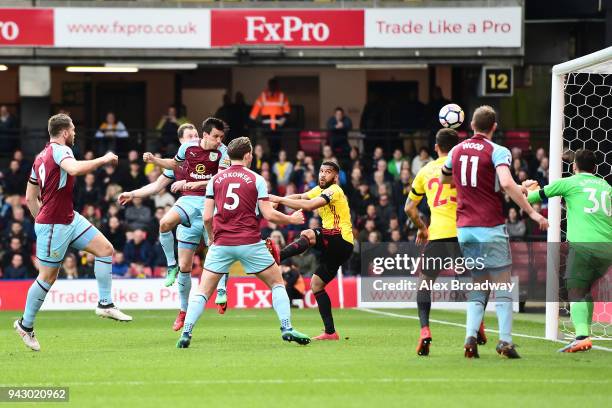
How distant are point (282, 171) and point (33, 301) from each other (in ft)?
47.7

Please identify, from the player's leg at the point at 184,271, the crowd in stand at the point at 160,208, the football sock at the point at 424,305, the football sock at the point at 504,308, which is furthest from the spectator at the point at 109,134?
the football sock at the point at 504,308

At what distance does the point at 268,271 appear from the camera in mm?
13117

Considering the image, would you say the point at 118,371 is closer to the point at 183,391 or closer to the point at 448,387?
the point at 183,391

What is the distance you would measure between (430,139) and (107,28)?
793cm

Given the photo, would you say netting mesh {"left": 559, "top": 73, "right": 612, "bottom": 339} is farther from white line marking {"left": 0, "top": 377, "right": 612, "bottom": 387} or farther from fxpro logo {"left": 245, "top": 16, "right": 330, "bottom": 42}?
fxpro logo {"left": 245, "top": 16, "right": 330, "bottom": 42}

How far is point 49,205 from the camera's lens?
1367cm

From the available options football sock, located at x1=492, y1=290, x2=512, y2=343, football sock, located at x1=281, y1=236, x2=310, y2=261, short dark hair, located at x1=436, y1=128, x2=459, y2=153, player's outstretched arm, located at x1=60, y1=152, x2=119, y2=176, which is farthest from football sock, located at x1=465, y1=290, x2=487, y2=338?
player's outstretched arm, located at x1=60, y1=152, x2=119, y2=176

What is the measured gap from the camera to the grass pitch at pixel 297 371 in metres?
9.48

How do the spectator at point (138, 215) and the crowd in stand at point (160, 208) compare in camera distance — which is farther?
the spectator at point (138, 215)

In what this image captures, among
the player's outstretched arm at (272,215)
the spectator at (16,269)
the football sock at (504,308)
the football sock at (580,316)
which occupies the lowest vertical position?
the spectator at (16,269)

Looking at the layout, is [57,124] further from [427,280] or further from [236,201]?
[427,280]

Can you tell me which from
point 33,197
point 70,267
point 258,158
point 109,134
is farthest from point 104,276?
point 109,134

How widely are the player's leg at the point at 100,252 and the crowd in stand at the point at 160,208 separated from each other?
1066 centimetres

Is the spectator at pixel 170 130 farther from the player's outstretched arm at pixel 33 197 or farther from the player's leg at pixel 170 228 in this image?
the player's outstretched arm at pixel 33 197
